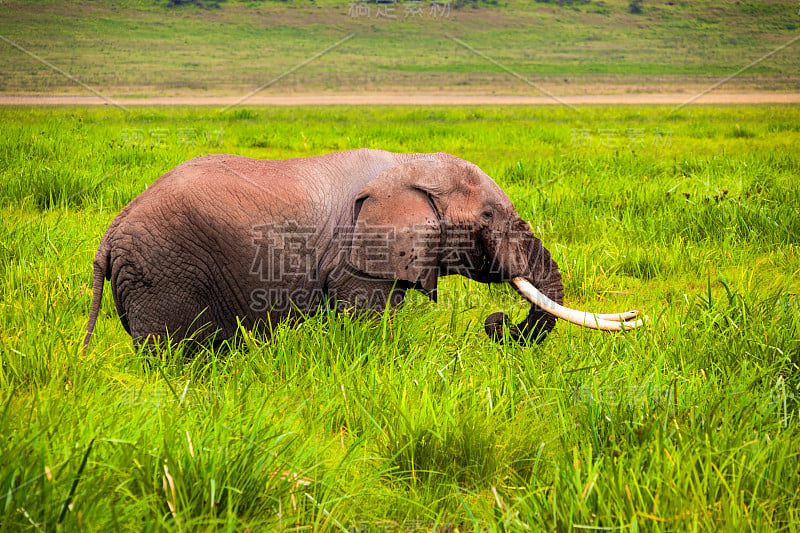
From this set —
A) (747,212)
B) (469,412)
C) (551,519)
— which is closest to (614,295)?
(747,212)

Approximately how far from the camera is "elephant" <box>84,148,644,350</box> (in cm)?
323

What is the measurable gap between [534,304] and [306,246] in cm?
122

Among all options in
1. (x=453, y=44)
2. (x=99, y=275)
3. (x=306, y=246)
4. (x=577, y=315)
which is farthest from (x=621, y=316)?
(x=453, y=44)

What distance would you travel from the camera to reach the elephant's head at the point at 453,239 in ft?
11.1

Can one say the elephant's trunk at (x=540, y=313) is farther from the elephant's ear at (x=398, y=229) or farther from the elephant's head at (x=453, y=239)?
the elephant's ear at (x=398, y=229)

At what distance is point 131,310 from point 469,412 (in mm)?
1762

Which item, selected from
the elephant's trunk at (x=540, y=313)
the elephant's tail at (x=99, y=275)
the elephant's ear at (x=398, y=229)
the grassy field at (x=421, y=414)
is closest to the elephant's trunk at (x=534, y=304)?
the elephant's trunk at (x=540, y=313)

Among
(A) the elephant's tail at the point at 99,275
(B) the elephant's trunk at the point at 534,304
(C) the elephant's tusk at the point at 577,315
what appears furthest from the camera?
(B) the elephant's trunk at the point at 534,304

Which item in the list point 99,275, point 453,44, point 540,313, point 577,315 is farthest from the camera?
point 453,44

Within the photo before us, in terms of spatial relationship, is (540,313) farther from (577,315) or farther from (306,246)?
(306,246)

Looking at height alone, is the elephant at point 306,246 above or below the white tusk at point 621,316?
above

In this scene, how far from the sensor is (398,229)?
337 cm

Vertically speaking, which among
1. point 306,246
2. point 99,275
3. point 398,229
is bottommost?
point 99,275

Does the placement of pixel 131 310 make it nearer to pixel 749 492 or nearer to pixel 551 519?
pixel 551 519
